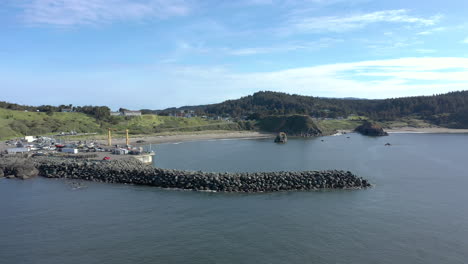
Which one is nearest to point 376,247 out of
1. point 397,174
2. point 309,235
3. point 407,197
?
point 309,235

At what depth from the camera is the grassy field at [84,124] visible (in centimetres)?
7364

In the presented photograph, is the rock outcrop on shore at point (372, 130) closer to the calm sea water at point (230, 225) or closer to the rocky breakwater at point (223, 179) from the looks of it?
the calm sea water at point (230, 225)

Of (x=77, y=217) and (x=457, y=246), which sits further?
(x=77, y=217)

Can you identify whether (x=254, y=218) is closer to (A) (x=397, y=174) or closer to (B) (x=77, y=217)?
(B) (x=77, y=217)

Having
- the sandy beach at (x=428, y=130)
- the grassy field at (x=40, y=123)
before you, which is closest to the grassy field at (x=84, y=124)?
the grassy field at (x=40, y=123)

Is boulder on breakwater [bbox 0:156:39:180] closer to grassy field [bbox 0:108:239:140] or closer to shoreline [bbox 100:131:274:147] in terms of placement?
shoreline [bbox 100:131:274:147]

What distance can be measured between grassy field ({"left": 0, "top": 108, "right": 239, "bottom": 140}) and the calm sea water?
45.8 meters

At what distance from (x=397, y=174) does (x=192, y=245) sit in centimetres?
2870

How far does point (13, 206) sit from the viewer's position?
82.8 ft

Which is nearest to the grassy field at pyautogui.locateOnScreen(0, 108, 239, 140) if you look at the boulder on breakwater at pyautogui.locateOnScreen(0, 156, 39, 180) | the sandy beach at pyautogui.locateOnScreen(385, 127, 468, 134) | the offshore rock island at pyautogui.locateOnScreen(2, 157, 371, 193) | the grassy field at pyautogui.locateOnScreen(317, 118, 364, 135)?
the grassy field at pyautogui.locateOnScreen(317, 118, 364, 135)

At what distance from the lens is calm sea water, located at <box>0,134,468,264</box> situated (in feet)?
58.8

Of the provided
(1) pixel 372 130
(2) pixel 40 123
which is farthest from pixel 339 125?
(2) pixel 40 123

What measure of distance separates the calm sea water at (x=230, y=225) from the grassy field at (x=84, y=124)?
45.8 metres

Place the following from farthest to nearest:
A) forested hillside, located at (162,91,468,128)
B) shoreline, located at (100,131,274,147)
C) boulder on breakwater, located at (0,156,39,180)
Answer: forested hillside, located at (162,91,468,128)
shoreline, located at (100,131,274,147)
boulder on breakwater, located at (0,156,39,180)
